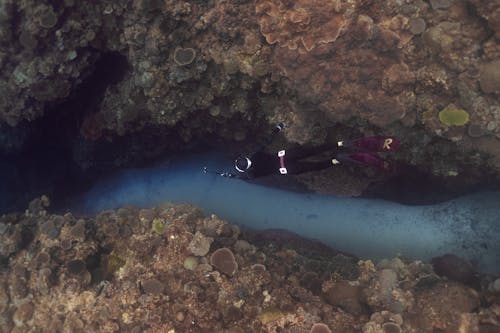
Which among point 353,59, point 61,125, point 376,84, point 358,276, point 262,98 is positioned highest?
point 353,59

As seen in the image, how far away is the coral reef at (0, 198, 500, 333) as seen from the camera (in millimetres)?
4238

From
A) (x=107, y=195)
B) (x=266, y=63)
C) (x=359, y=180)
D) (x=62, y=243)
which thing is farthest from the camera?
(x=107, y=195)

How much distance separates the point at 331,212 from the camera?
660 cm

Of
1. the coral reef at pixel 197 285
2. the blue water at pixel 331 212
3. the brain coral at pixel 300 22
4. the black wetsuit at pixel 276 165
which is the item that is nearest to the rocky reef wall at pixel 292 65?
the brain coral at pixel 300 22

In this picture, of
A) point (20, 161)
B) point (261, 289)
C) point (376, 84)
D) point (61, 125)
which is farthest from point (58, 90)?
point (376, 84)

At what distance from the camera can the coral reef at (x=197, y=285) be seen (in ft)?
13.9

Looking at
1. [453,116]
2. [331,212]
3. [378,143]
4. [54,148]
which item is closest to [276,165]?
[378,143]

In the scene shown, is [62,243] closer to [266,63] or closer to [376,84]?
[266,63]

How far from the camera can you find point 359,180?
20.7ft

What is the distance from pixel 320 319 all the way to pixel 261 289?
70 centimetres

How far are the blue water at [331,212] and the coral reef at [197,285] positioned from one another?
3.90 ft

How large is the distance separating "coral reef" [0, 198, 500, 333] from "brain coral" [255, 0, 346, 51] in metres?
2.36

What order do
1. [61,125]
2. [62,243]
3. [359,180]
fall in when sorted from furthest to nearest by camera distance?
[61,125] → [359,180] → [62,243]

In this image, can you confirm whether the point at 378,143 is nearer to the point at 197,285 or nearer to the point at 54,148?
the point at 197,285
